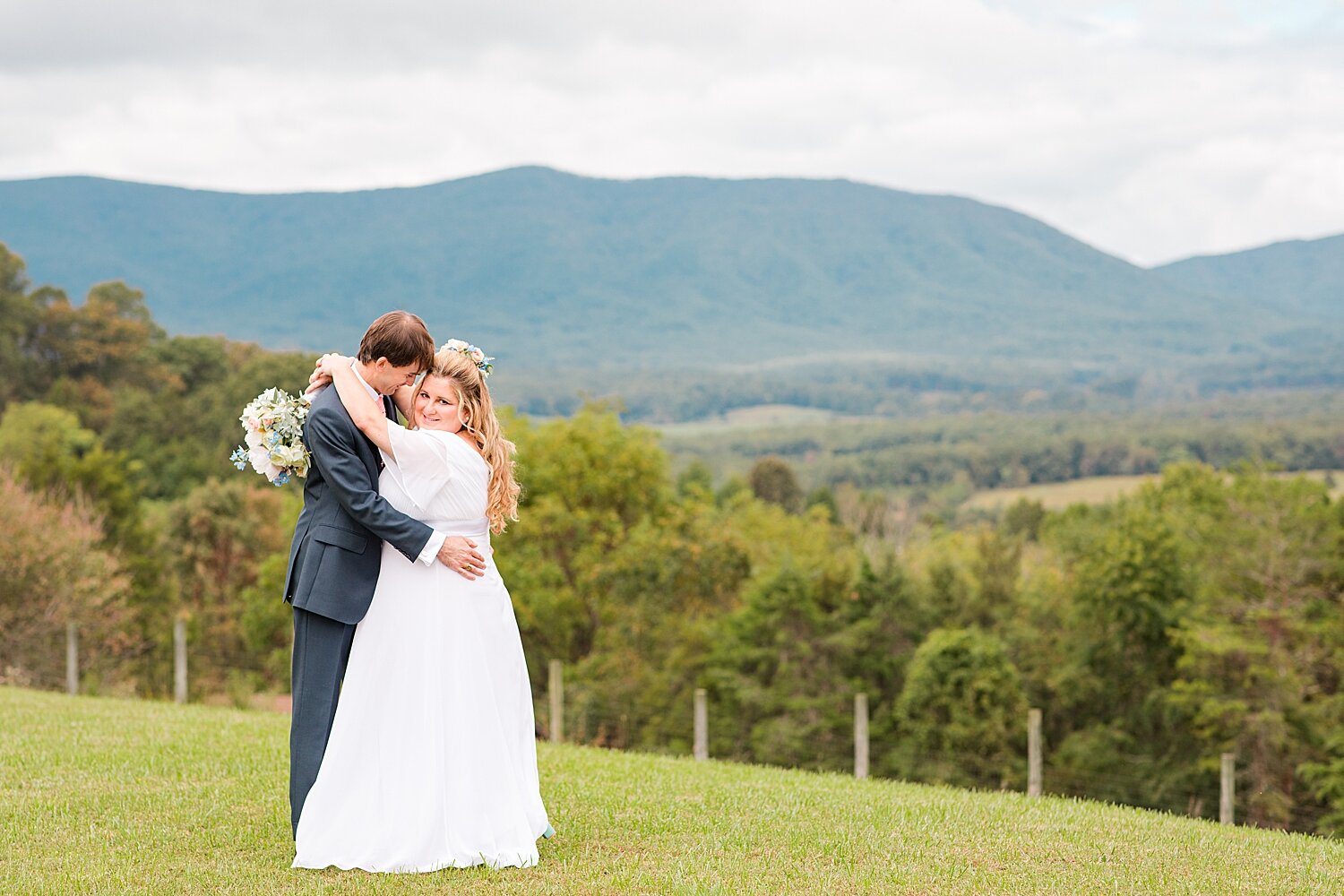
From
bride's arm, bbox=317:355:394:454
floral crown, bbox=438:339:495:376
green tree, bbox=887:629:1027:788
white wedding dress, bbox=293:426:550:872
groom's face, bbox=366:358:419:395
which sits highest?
floral crown, bbox=438:339:495:376

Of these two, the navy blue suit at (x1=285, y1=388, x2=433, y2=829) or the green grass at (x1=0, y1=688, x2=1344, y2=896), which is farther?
the navy blue suit at (x1=285, y1=388, x2=433, y2=829)

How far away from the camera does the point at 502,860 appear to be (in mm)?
6348

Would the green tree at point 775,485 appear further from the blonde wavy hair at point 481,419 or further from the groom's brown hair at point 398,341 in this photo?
the groom's brown hair at point 398,341

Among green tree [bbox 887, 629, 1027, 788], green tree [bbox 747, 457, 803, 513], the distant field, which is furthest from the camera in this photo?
the distant field

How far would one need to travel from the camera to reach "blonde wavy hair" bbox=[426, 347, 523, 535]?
6676 millimetres

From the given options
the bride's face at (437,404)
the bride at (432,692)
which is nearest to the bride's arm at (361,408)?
the bride at (432,692)

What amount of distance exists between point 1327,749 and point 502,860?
29.1 meters

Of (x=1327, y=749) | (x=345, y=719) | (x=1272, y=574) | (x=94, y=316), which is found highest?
(x=94, y=316)

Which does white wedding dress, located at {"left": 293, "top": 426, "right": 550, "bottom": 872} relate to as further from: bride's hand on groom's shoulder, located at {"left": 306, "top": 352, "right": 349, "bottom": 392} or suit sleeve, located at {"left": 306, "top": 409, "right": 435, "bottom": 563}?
bride's hand on groom's shoulder, located at {"left": 306, "top": 352, "right": 349, "bottom": 392}

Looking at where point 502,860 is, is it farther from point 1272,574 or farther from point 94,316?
point 94,316

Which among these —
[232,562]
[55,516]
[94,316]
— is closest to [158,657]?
[55,516]

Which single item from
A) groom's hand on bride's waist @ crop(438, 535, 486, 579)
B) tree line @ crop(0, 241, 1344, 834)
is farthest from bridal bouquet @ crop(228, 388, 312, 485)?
tree line @ crop(0, 241, 1344, 834)

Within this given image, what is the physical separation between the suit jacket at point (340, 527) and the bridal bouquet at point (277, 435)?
14 centimetres

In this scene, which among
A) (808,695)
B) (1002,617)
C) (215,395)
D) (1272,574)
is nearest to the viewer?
(1272,574)
